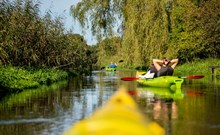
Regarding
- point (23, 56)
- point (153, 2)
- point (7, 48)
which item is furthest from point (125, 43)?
point (7, 48)

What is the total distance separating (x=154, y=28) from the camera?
113ft

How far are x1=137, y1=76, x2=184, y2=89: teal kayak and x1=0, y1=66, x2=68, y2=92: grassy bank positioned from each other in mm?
5159

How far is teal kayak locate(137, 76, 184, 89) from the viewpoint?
1900 cm

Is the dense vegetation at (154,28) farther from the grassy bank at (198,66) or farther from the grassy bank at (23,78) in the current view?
the grassy bank at (23,78)

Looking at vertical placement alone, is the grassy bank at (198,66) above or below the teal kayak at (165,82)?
above

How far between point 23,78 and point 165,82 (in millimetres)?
6324

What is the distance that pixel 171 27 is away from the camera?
118 ft

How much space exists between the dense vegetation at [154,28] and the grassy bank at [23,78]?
11.3 m

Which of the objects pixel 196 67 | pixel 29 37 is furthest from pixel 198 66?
pixel 29 37

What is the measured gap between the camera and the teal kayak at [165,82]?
19.0 metres

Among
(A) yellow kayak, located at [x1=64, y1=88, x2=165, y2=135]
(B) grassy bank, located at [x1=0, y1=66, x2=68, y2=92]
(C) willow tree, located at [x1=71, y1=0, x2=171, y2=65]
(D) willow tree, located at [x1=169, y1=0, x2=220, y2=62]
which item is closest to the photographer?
(A) yellow kayak, located at [x1=64, y1=88, x2=165, y2=135]

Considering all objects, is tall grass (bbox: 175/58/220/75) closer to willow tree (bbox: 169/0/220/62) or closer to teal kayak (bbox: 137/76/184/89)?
willow tree (bbox: 169/0/220/62)

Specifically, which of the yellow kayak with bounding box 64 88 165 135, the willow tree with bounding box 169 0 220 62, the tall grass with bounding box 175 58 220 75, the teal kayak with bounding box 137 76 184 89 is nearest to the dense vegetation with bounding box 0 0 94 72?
the teal kayak with bounding box 137 76 184 89

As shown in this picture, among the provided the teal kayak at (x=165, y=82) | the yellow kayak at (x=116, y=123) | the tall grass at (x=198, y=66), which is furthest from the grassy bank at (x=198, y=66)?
the yellow kayak at (x=116, y=123)
